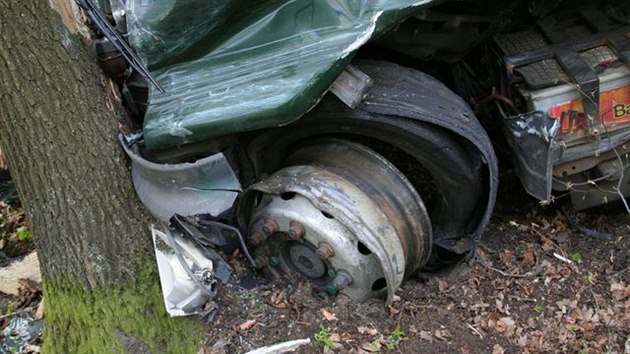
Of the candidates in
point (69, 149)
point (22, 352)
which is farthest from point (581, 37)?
point (22, 352)

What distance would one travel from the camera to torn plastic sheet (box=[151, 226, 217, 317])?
8.16 ft

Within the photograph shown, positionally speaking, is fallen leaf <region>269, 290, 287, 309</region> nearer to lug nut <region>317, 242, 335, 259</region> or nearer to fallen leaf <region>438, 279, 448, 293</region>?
lug nut <region>317, 242, 335, 259</region>

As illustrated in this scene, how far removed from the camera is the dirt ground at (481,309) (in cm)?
252

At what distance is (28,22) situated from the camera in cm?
233

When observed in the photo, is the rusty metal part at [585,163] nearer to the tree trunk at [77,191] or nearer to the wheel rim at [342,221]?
the wheel rim at [342,221]

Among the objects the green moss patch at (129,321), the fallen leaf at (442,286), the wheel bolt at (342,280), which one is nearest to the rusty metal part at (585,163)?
the fallen leaf at (442,286)

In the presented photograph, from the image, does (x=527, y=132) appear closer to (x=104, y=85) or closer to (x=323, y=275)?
(x=323, y=275)

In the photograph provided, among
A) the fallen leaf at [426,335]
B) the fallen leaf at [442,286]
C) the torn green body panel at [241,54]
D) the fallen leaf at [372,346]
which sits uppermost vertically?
the torn green body panel at [241,54]

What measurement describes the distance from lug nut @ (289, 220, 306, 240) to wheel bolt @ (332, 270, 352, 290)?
216 mm

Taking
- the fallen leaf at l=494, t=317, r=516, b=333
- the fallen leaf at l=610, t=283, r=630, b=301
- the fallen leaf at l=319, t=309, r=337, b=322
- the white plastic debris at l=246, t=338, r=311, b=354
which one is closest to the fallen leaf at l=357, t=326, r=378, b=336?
the fallen leaf at l=319, t=309, r=337, b=322

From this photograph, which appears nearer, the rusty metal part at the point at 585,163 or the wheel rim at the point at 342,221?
the wheel rim at the point at 342,221

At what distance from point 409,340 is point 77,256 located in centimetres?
132

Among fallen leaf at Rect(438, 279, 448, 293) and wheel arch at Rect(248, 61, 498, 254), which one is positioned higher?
wheel arch at Rect(248, 61, 498, 254)

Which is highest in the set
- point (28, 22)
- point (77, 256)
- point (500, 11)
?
point (28, 22)
